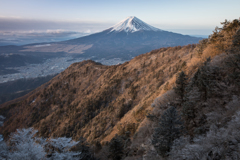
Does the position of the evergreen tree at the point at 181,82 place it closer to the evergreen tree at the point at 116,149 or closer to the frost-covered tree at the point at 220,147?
the frost-covered tree at the point at 220,147

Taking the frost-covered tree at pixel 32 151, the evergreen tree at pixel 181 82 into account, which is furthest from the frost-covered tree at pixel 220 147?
the frost-covered tree at pixel 32 151

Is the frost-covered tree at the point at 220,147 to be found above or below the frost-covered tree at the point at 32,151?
above

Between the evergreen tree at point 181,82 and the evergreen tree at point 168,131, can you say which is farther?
the evergreen tree at point 181,82

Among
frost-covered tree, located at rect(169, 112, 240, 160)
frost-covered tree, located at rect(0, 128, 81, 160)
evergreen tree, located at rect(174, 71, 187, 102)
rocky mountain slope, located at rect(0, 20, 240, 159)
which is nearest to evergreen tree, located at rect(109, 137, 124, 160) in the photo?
rocky mountain slope, located at rect(0, 20, 240, 159)

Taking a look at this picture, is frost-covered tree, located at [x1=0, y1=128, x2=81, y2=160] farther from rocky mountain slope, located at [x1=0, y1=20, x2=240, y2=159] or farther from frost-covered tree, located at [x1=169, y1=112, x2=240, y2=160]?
frost-covered tree, located at [x1=169, y1=112, x2=240, y2=160]

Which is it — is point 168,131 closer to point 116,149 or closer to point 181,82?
point 181,82

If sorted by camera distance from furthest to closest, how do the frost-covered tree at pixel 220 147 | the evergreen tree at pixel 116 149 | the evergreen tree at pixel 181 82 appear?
the evergreen tree at pixel 116 149
the evergreen tree at pixel 181 82
the frost-covered tree at pixel 220 147

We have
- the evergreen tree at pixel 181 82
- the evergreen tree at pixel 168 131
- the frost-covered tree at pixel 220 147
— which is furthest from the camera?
the evergreen tree at pixel 181 82

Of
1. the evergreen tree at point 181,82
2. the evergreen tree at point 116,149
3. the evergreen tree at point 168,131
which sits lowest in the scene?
the evergreen tree at point 116,149

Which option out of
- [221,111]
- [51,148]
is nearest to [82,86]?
[51,148]
